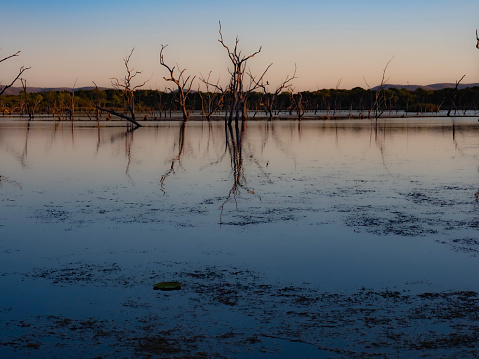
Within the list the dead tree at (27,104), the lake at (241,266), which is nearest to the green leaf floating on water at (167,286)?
the lake at (241,266)

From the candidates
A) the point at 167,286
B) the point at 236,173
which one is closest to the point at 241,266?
the point at 167,286

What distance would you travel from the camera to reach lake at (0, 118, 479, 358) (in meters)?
3.99

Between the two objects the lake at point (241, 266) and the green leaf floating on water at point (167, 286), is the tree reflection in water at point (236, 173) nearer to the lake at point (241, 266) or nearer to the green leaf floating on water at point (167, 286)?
the lake at point (241, 266)

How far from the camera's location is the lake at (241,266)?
3.99 m

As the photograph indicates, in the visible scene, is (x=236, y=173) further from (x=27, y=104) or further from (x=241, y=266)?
(x=27, y=104)

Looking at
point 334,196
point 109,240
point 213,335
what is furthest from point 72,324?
point 334,196

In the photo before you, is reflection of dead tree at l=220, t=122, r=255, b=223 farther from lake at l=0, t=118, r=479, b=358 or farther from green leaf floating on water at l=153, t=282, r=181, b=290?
green leaf floating on water at l=153, t=282, r=181, b=290

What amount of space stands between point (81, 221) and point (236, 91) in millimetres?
31152

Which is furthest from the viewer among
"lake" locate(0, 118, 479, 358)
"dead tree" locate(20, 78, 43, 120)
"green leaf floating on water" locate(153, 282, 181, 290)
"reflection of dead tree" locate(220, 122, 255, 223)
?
"dead tree" locate(20, 78, 43, 120)

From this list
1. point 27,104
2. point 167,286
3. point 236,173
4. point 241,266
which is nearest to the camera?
point 167,286

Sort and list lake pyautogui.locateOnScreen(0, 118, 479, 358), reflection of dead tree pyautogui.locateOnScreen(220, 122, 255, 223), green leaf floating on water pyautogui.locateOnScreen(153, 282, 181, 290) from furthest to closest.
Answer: reflection of dead tree pyautogui.locateOnScreen(220, 122, 255, 223) < green leaf floating on water pyautogui.locateOnScreen(153, 282, 181, 290) < lake pyautogui.locateOnScreen(0, 118, 479, 358)

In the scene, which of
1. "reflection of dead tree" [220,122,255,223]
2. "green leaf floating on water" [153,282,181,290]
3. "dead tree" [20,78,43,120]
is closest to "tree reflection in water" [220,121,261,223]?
"reflection of dead tree" [220,122,255,223]

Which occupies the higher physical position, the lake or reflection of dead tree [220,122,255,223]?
reflection of dead tree [220,122,255,223]

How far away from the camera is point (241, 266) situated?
578 centimetres
